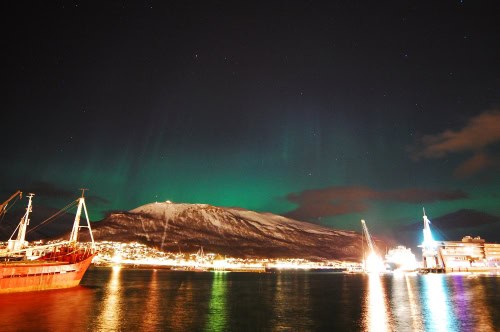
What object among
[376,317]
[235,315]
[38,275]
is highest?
[38,275]

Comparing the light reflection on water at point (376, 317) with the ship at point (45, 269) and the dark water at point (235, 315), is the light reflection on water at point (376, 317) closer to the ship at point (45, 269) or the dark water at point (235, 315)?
the dark water at point (235, 315)

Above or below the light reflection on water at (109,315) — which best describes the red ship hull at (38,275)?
above

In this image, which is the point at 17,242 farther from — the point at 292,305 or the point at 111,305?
the point at 292,305

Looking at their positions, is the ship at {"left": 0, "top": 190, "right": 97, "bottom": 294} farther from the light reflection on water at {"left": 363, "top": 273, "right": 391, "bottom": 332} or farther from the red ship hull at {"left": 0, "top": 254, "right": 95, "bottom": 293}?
the light reflection on water at {"left": 363, "top": 273, "right": 391, "bottom": 332}

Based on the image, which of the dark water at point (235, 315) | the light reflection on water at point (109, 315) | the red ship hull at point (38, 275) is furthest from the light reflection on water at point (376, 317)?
the red ship hull at point (38, 275)

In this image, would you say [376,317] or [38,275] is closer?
[376,317]

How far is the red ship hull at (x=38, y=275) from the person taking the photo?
57906 mm

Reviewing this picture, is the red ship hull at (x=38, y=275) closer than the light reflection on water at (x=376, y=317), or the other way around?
the light reflection on water at (x=376, y=317)

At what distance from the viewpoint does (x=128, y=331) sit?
109 ft

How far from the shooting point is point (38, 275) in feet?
209

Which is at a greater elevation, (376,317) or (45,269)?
(45,269)

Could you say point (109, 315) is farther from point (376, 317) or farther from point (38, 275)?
point (376, 317)

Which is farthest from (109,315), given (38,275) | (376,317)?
(376,317)

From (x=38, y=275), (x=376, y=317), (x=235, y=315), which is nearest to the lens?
(x=376, y=317)
